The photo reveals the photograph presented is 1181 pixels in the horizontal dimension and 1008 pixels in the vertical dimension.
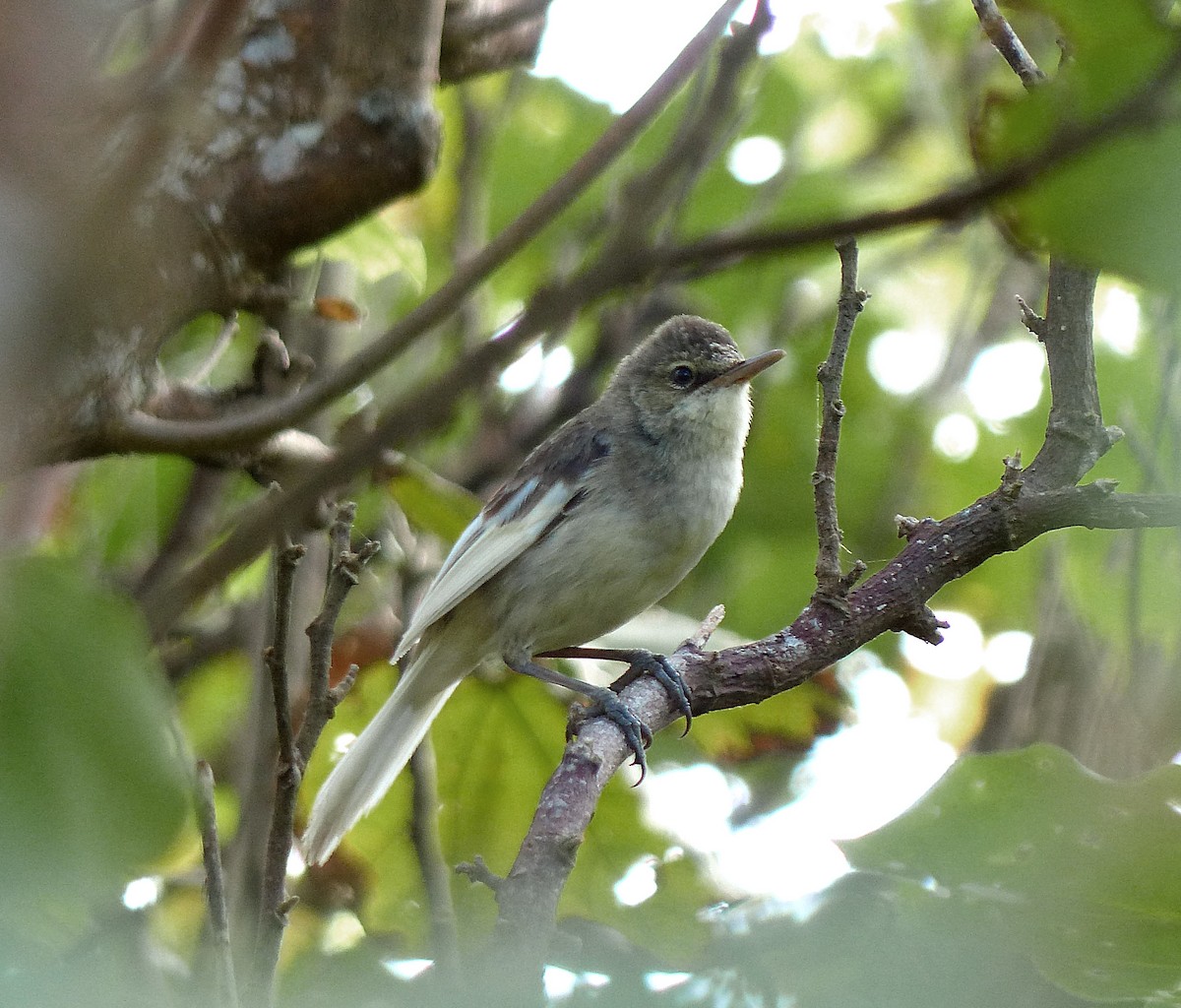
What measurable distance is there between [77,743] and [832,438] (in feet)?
5.55

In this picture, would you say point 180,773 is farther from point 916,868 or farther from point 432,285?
point 432,285

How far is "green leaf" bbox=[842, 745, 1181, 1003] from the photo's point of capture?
1.62m

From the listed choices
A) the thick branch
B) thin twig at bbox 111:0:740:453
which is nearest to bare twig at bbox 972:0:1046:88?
the thick branch

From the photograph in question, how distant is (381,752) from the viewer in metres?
3.89

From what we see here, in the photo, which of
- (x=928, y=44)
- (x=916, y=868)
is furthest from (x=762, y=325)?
(x=916, y=868)

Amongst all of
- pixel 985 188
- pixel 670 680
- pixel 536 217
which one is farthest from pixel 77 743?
pixel 670 680

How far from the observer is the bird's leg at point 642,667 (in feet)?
9.46

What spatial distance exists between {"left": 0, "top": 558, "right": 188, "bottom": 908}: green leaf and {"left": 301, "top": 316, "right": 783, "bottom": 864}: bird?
2082mm

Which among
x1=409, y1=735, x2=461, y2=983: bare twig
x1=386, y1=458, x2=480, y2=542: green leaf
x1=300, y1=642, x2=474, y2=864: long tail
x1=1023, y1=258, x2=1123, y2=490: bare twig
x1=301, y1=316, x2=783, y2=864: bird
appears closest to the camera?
x1=1023, y1=258, x2=1123, y2=490: bare twig

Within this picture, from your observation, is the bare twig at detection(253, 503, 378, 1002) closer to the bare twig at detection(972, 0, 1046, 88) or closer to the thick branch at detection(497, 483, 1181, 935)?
the thick branch at detection(497, 483, 1181, 935)

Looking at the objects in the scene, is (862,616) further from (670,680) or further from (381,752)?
(381,752)

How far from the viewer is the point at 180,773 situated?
1496 millimetres

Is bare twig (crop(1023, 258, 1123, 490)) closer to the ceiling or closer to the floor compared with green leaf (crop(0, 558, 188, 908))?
closer to the ceiling

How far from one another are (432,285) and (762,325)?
58.8 inches
